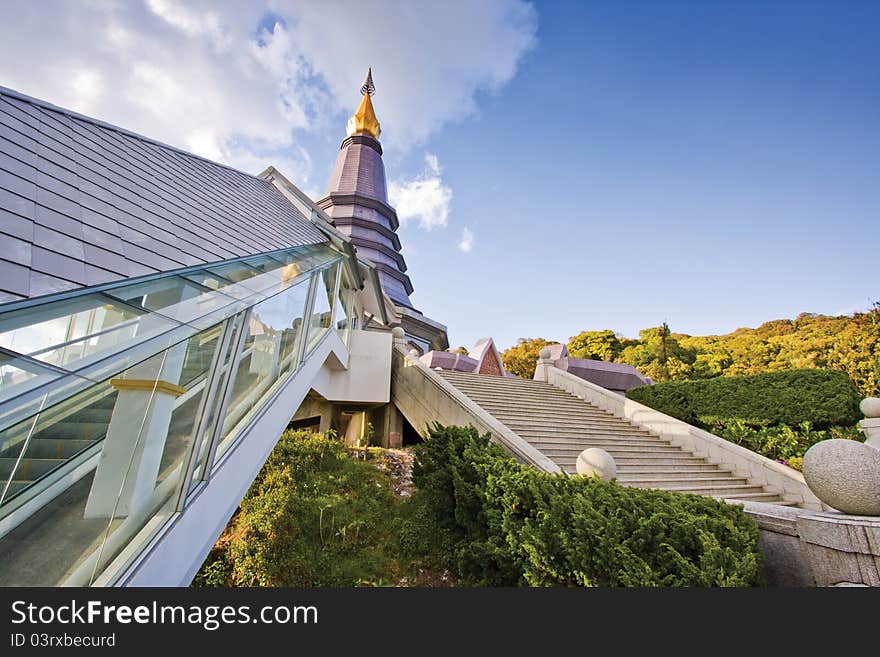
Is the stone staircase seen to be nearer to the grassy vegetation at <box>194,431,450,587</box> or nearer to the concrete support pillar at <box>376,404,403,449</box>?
the concrete support pillar at <box>376,404,403,449</box>

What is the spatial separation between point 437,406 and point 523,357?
22930 millimetres

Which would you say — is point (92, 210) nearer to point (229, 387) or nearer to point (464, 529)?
point (229, 387)

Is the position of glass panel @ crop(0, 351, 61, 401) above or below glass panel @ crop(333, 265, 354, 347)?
below

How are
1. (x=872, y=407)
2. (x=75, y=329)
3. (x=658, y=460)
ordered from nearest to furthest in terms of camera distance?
1. (x=75, y=329)
2. (x=872, y=407)
3. (x=658, y=460)

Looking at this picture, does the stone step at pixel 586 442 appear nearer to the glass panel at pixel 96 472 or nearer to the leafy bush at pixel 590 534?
the leafy bush at pixel 590 534

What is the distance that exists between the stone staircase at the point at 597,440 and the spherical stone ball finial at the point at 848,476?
319cm

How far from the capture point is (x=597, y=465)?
5.27 meters

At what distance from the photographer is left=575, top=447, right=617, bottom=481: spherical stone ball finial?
522 centimetres

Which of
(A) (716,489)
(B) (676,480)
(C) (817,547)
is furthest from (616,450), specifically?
(C) (817,547)

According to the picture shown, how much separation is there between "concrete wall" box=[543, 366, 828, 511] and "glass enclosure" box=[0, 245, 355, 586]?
29.3ft

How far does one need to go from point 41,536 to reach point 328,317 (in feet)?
25.0

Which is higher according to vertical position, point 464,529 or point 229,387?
point 229,387

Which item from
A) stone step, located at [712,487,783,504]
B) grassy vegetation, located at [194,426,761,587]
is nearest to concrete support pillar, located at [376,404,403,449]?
grassy vegetation, located at [194,426,761,587]

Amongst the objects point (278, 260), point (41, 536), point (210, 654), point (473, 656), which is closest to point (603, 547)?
point (473, 656)
